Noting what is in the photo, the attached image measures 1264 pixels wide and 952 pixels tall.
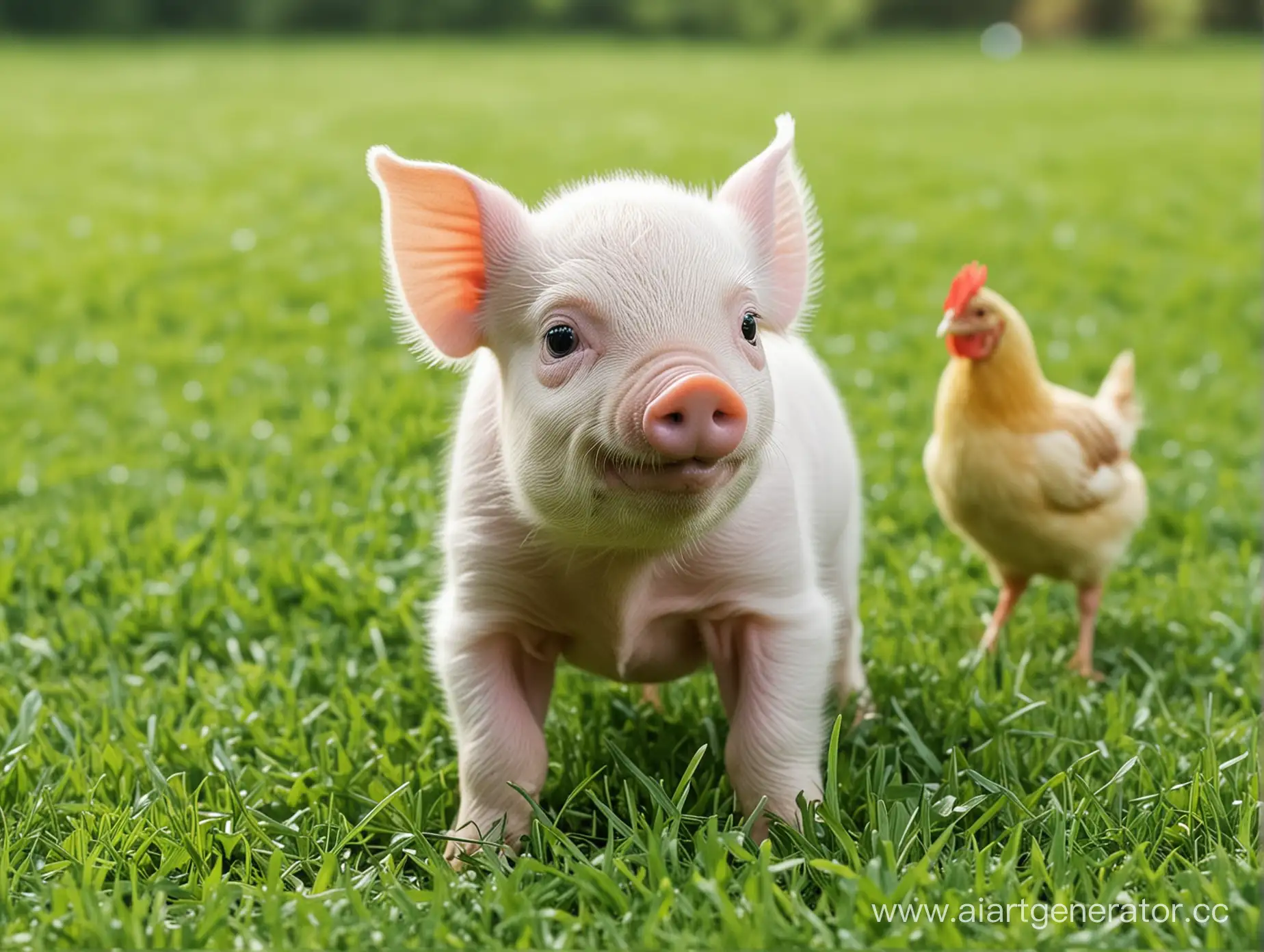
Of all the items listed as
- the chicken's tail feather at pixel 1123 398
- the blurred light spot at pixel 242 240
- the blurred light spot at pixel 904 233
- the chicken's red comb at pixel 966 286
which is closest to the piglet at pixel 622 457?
the chicken's red comb at pixel 966 286

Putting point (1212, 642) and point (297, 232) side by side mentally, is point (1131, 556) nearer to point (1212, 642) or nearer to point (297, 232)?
point (1212, 642)

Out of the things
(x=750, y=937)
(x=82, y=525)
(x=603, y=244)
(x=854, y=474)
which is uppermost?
(x=603, y=244)

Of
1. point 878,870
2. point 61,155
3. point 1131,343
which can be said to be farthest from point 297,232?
point 878,870

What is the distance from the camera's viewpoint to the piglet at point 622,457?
236cm

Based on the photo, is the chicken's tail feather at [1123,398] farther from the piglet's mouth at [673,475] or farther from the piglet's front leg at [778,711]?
the piglet's mouth at [673,475]

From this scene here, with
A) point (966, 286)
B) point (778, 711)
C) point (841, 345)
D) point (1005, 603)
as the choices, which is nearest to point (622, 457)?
point (778, 711)

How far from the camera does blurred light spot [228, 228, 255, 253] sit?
8.48 m

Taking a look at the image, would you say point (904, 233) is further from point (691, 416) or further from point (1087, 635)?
point (691, 416)

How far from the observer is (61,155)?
1142 cm

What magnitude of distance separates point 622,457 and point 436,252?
0.67 meters

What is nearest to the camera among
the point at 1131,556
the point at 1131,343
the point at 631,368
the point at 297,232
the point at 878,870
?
the point at 631,368

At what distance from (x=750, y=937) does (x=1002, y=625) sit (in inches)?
78.1

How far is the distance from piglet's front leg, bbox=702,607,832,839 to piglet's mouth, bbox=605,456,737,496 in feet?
1.98

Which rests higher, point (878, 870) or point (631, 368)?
point (631, 368)
